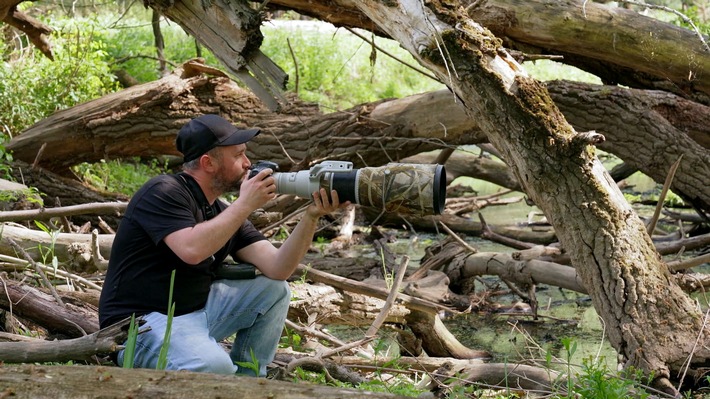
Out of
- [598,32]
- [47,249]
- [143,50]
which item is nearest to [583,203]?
[598,32]

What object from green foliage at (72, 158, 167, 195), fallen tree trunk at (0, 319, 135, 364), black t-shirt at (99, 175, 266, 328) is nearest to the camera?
fallen tree trunk at (0, 319, 135, 364)

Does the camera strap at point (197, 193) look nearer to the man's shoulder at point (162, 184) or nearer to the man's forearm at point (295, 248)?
the man's shoulder at point (162, 184)

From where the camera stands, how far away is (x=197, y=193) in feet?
11.4

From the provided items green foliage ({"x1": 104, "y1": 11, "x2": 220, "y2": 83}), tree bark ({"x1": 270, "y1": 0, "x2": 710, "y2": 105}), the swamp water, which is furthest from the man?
green foliage ({"x1": 104, "y1": 11, "x2": 220, "y2": 83})

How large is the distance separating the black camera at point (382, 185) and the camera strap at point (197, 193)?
324mm

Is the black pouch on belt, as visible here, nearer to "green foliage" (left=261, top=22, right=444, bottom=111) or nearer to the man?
the man

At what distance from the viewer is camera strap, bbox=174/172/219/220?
3442mm

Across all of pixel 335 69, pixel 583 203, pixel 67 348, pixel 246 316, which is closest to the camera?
pixel 67 348

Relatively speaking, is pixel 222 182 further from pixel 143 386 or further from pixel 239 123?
pixel 239 123

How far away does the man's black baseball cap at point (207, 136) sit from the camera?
3.43 meters

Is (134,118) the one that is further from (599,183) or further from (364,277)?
(599,183)

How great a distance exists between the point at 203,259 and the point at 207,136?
0.53m

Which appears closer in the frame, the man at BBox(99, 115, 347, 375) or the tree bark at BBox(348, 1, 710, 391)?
the man at BBox(99, 115, 347, 375)

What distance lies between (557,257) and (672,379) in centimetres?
202
